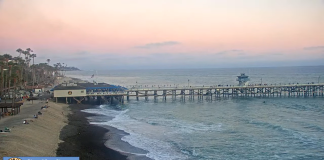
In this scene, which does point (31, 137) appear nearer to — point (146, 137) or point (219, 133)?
point (146, 137)

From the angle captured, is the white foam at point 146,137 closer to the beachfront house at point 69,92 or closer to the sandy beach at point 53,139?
the sandy beach at point 53,139

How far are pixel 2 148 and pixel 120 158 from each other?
840cm

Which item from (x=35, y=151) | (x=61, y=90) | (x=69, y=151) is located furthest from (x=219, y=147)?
(x=61, y=90)

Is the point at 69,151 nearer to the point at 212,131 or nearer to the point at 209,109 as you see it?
the point at 212,131

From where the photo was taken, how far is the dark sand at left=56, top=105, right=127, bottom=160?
23.8 meters

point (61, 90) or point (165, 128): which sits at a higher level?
point (61, 90)

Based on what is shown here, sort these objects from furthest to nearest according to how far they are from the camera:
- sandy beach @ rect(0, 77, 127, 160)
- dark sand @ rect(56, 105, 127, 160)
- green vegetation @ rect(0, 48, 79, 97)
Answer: green vegetation @ rect(0, 48, 79, 97)
dark sand @ rect(56, 105, 127, 160)
sandy beach @ rect(0, 77, 127, 160)

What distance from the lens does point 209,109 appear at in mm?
52969

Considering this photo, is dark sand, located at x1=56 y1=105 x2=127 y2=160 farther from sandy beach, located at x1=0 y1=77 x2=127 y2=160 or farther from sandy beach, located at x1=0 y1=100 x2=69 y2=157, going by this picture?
sandy beach, located at x1=0 y1=100 x2=69 y2=157

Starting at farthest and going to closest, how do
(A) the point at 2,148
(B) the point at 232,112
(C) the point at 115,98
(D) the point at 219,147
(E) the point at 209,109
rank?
(C) the point at 115,98, (E) the point at 209,109, (B) the point at 232,112, (D) the point at 219,147, (A) the point at 2,148

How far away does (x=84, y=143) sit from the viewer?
91.6 feet

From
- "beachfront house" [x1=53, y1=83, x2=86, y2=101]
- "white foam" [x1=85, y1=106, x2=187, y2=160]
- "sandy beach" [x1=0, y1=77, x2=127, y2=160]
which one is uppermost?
"beachfront house" [x1=53, y1=83, x2=86, y2=101]

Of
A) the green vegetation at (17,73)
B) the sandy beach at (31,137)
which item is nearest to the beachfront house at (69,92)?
the green vegetation at (17,73)

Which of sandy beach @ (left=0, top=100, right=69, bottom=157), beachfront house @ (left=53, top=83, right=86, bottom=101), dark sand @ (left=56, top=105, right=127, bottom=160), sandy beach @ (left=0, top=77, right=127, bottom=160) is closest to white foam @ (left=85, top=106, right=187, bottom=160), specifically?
dark sand @ (left=56, top=105, right=127, bottom=160)
